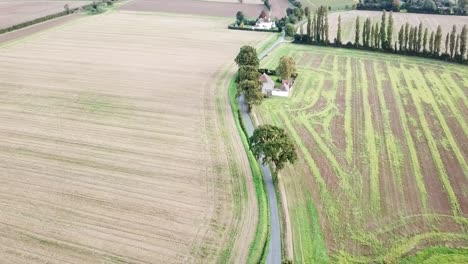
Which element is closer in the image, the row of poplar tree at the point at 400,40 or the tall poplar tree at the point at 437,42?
the row of poplar tree at the point at 400,40

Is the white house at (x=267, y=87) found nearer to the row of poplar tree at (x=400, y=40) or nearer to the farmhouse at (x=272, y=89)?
the farmhouse at (x=272, y=89)

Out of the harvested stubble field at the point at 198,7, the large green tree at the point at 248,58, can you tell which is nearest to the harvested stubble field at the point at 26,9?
the harvested stubble field at the point at 198,7

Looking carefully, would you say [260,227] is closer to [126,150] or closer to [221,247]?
[221,247]

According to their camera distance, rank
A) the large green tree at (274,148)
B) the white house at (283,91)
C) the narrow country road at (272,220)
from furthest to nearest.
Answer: the white house at (283,91), the large green tree at (274,148), the narrow country road at (272,220)

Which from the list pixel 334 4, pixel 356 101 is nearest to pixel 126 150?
pixel 356 101

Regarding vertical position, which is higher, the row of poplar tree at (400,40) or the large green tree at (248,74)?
the large green tree at (248,74)

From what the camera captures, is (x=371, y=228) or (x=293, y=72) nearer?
(x=371, y=228)

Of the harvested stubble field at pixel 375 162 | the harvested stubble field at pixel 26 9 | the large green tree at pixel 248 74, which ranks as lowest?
the harvested stubble field at pixel 375 162
